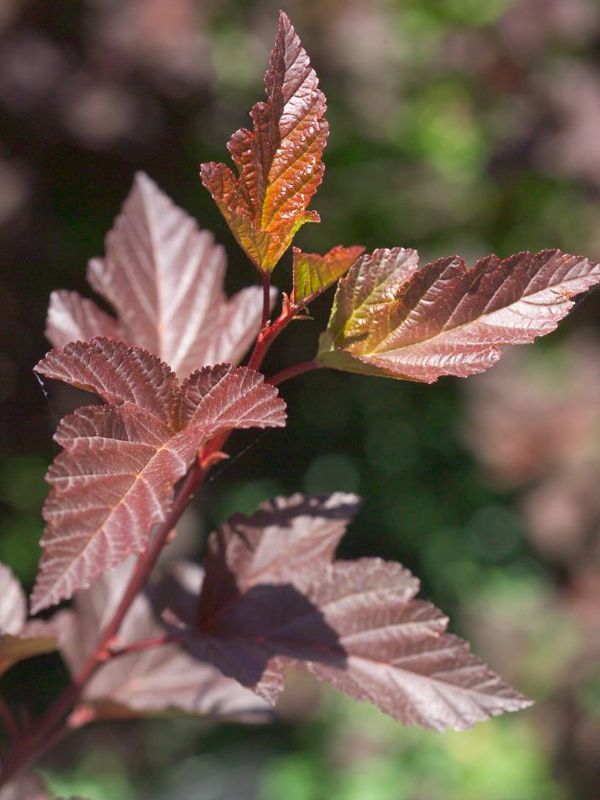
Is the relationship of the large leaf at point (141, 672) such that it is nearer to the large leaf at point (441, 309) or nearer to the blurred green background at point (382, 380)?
the large leaf at point (441, 309)

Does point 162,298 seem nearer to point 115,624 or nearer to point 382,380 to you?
point 115,624

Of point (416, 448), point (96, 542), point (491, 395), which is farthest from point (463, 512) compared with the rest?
point (96, 542)

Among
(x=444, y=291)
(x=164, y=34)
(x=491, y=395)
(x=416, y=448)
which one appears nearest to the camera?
(x=444, y=291)

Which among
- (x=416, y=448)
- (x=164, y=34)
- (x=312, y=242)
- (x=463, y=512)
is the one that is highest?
(x=164, y=34)

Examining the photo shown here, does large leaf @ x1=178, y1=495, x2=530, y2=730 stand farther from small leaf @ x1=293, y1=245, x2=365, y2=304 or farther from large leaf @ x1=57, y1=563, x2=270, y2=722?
small leaf @ x1=293, y1=245, x2=365, y2=304

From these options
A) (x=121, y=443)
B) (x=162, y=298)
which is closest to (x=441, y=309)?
(x=121, y=443)

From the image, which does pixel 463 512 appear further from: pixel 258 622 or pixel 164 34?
pixel 258 622
